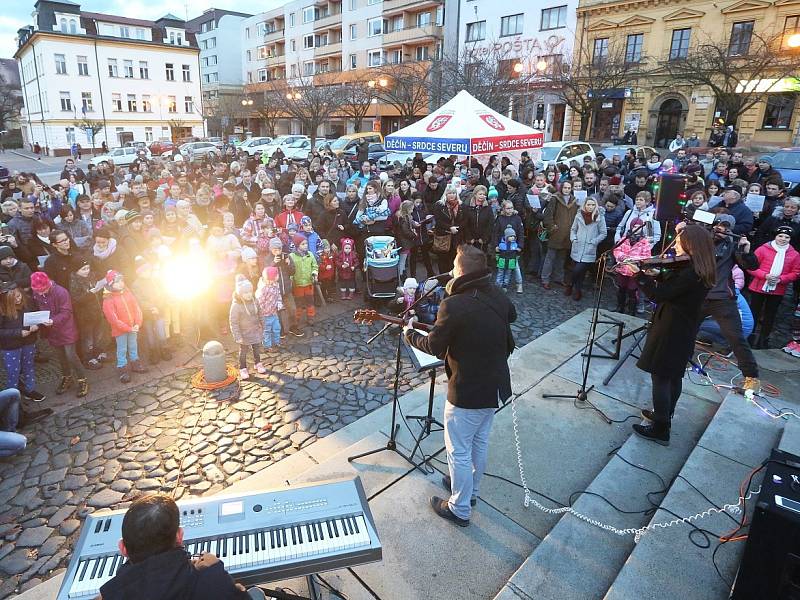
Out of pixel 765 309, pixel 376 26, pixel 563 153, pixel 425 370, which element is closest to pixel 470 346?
pixel 425 370

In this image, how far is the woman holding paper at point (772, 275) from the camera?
697cm

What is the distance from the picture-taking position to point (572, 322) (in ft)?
26.1

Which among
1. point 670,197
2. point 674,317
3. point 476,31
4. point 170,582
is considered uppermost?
point 476,31

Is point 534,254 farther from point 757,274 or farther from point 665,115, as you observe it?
point 665,115

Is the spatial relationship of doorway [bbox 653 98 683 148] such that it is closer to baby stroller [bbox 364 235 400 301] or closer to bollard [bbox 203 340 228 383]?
baby stroller [bbox 364 235 400 301]

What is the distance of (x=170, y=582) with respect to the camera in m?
1.92

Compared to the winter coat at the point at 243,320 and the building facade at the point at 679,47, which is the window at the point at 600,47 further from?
the winter coat at the point at 243,320

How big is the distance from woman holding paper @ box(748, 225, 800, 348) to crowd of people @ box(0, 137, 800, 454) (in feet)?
0.06

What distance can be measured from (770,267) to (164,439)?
325 inches

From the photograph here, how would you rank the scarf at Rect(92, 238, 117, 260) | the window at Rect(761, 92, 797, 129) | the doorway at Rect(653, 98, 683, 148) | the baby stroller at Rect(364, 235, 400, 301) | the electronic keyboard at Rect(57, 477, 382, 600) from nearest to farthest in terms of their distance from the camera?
the electronic keyboard at Rect(57, 477, 382, 600) → the scarf at Rect(92, 238, 117, 260) → the baby stroller at Rect(364, 235, 400, 301) → the window at Rect(761, 92, 797, 129) → the doorway at Rect(653, 98, 683, 148)

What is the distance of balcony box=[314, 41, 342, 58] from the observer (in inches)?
1857

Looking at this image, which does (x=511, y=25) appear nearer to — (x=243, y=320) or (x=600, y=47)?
(x=600, y=47)

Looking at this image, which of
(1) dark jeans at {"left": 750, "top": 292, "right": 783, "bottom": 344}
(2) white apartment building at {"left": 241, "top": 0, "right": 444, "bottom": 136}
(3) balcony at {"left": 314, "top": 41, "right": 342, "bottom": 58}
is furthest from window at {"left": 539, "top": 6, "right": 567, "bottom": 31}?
(1) dark jeans at {"left": 750, "top": 292, "right": 783, "bottom": 344}

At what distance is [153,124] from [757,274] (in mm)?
54393
